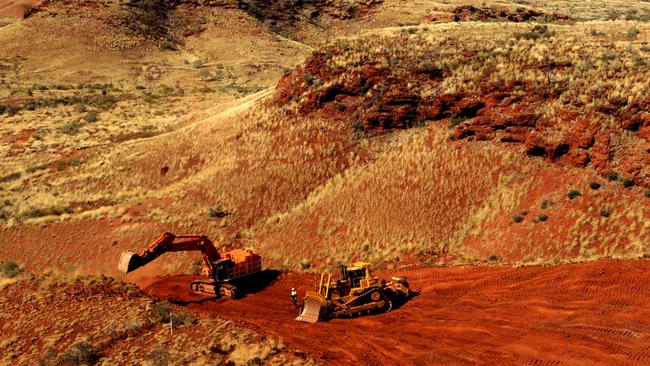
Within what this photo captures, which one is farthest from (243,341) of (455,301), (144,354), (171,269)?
(171,269)

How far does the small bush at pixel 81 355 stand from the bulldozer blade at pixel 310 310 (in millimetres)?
7147

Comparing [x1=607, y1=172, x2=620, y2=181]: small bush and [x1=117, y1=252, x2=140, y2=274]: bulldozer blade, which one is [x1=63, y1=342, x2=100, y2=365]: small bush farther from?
[x1=607, y1=172, x2=620, y2=181]: small bush

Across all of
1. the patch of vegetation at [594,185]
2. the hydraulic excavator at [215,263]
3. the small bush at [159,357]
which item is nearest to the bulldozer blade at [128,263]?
the hydraulic excavator at [215,263]

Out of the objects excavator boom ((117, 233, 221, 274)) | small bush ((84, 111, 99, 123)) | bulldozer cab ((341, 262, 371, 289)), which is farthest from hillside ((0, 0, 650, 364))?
small bush ((84, 111, 99, 123))

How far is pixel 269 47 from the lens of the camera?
9894cm

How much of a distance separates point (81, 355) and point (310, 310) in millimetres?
7832

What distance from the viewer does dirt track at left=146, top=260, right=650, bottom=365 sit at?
51.6ft

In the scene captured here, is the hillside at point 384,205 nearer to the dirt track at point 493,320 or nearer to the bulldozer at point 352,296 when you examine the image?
the dirt track at point 493,320

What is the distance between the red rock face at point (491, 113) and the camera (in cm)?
2667

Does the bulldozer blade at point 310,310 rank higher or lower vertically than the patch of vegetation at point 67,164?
higher

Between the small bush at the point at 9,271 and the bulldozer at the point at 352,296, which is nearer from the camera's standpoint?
the bulldozer at the point at 352,296

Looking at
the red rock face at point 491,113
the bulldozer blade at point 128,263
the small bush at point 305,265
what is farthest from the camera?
the small bush at point 305,265

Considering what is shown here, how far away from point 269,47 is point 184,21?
20892 mm

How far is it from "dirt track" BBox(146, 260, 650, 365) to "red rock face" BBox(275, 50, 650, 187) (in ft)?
24.7
